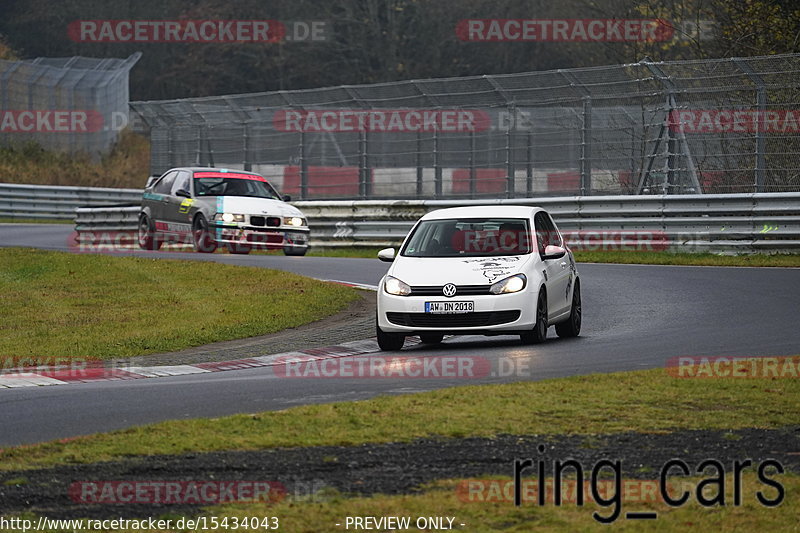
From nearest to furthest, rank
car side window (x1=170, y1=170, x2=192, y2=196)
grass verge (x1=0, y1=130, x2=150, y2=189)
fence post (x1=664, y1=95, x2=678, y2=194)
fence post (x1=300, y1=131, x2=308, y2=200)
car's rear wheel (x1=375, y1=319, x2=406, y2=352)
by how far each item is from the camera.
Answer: car's rear wheel (x1=375, y1=319, x2=406, y2=352) → fence post (x1=664, y1=95, x2=678, y2=194) → car side window (x1=170, y1=170, x2=192, y2=196) → fence post (x1=300, y1=131, x2=308, y2=200) → grass verge (x1=0, y1=130, x2=150, y2=189)

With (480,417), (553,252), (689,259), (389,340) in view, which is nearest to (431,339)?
(389,340)

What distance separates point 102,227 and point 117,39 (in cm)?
3485

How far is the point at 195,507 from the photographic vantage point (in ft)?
21.6

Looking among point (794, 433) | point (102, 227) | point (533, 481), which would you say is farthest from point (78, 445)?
point (102, 227)

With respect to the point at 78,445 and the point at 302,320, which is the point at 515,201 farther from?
the point at 78,445

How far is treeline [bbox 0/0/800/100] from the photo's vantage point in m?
67.2

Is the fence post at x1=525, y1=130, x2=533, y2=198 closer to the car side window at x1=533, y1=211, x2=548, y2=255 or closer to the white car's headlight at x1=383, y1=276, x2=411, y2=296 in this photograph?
the car side window at x1=533, y1=211, x2=548, y2=255

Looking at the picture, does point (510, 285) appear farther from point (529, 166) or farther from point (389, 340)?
point (529, 166)

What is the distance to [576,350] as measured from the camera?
524 inches

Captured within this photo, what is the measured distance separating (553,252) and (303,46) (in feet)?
182

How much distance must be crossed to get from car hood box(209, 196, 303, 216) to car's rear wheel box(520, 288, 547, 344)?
40.8 feet

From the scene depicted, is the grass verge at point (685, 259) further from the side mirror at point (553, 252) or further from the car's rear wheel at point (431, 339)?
the car's rear wheel at point (431, 339)

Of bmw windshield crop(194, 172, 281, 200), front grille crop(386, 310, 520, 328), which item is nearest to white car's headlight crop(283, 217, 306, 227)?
bmw windshield crop(194, 172, 281, 200)

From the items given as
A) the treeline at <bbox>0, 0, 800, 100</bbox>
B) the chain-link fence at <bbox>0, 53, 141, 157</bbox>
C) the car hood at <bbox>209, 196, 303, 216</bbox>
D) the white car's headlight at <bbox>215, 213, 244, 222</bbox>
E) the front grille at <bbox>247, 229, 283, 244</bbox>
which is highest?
the treeline at <bbox>0, 0, 800, 100</bbox>
